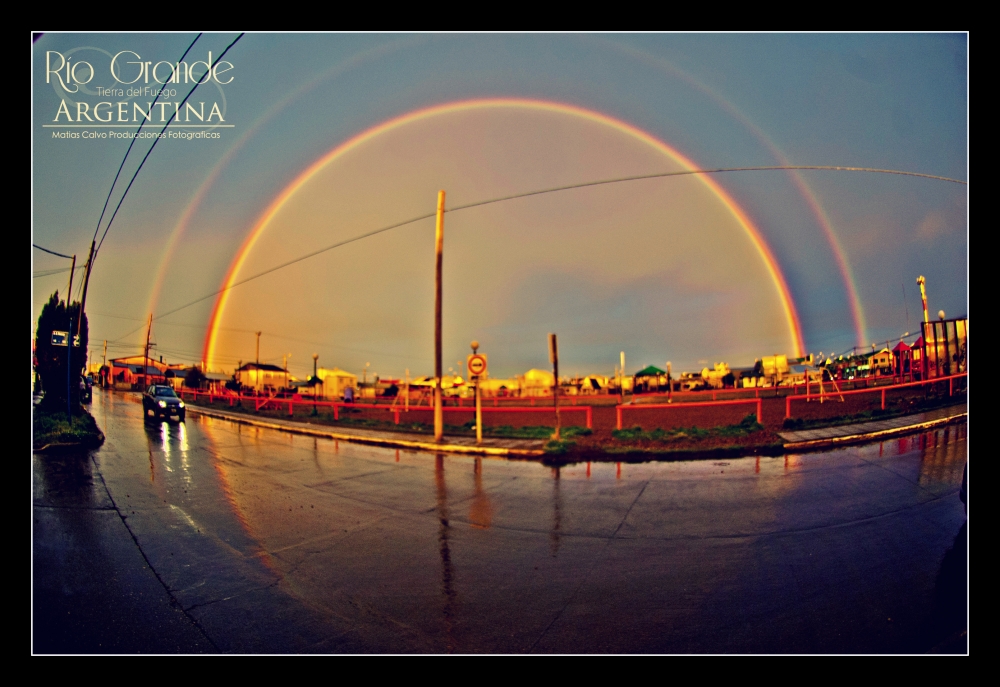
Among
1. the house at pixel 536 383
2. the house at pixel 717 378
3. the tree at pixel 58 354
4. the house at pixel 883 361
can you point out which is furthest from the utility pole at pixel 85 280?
the house at pixel 717 378

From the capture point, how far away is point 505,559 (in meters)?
4.63

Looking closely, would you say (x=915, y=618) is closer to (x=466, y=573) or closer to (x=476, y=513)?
(x=466, y=573)

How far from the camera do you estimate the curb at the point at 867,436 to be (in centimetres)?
966

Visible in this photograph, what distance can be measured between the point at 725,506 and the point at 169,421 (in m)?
13.8

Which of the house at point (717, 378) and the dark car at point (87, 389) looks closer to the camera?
the dark car at point (87, 389)

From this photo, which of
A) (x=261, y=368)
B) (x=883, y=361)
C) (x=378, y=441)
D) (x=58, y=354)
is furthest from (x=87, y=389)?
(x=883, y=361)

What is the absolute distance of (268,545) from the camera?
16.8ft

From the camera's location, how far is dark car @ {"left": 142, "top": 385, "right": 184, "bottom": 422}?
40.4ft

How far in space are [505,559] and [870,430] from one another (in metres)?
10.1

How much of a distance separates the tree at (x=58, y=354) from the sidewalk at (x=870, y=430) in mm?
14944

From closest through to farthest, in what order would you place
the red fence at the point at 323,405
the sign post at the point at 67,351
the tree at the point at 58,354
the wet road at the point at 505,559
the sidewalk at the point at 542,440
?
the wet road at the point at 505,559 → the sign post at the point at 67,351 → the tree at the point at 58,354 → the sidewalk at the point at 542,440 → the red fence at the point at 323,405

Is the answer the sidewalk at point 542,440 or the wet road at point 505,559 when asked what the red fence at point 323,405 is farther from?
the wet road at point 505,559
